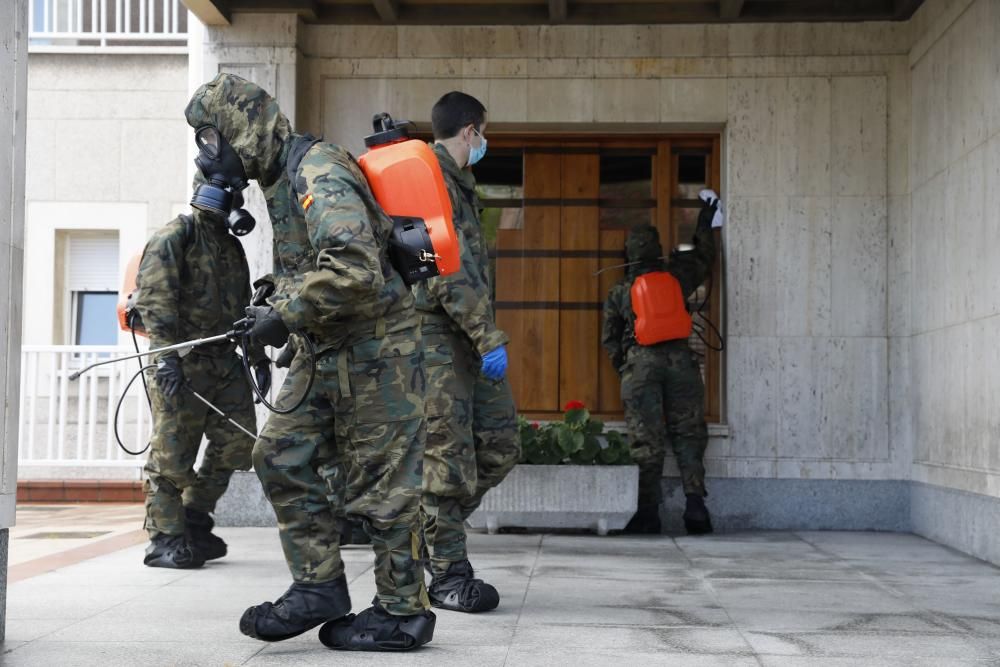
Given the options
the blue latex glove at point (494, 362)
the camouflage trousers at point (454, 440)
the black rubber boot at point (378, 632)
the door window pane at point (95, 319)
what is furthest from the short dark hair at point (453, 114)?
the door window pane at point (95, 319)

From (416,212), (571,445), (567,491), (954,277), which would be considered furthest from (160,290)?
(954,277)

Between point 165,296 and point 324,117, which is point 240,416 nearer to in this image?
point 165,296

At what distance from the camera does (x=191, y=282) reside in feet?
21.1

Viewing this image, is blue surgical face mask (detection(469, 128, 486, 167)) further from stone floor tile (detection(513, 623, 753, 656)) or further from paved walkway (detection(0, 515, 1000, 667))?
stone floor tile (detection(513, 623, 753, 656))

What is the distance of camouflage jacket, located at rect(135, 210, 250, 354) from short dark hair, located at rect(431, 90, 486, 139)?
136cm

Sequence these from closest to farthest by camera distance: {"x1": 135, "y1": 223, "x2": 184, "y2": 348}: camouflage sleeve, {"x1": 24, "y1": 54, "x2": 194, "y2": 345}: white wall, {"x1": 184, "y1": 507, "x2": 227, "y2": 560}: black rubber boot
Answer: {"x1": 135, "y1": 223, "x2": 184, "y2": 348}: camouflage sleeve → {"x1": 184, "y1": 507, "x2": 227, "y2": 560}: black rubber boot → {"x1": 24, "y1": 54, "x2": 194, "y2": 345}: white wall

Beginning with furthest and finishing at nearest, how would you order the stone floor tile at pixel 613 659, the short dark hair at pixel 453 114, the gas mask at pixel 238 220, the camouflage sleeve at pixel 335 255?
the gas mask at pixel 238 220, the short dark hair at pixel 453 114, the stone floor tile at pixel 613 659, the camouflage sleeve at pixel 335 255

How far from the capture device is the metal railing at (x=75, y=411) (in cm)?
1123

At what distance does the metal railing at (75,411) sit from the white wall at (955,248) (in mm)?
6610

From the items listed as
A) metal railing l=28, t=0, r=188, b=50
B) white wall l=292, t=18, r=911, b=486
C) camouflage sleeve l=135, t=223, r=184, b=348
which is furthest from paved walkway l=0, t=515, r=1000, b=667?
metal railing l=28, t=0, r=188, b=50

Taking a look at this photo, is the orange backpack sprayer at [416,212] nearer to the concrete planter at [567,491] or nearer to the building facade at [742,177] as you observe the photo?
the concrete planter at [567,491]

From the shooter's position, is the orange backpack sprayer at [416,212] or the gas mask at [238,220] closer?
the orange backpack sprayer at [416,212]

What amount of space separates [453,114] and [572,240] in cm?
417

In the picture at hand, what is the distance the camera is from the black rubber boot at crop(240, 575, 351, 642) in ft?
13.4
